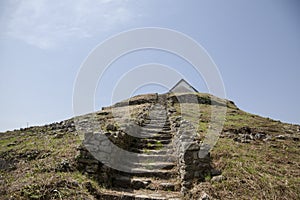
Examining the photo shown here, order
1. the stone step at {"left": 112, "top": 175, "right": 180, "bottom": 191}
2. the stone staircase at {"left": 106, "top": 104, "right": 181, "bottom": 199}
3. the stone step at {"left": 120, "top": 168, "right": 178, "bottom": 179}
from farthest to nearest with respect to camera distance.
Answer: the stone step at {"left": 120, "top": 168, "right": 178, "bottom": 179}
the stone step at {"left": 112, "top": 175, "right": 180, "bottom": 191}
the stone staircase at {"left": 106, "top": 104, "right": 181, "bottom": 199}

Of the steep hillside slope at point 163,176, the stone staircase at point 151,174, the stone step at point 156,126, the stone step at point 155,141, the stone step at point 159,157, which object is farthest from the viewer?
the stone step at point 156,126

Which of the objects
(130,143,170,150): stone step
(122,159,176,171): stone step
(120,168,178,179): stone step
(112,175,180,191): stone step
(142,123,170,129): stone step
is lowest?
(112,175,180,191): stone step

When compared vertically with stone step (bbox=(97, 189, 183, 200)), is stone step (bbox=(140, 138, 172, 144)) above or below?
above

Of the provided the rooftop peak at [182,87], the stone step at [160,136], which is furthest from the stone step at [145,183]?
the rooftop peak at [182,87]

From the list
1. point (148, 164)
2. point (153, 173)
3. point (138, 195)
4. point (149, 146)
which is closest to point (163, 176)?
point (153, 173)

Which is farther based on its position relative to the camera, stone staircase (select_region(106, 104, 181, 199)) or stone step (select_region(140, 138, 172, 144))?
stone step (select_region(140, 138, 172, 144))

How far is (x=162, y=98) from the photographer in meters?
29.3

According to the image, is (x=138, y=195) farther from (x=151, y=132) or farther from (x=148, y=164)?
(x=151, y=132)

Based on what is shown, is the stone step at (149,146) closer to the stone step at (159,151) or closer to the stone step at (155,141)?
the stone step at (155,141)

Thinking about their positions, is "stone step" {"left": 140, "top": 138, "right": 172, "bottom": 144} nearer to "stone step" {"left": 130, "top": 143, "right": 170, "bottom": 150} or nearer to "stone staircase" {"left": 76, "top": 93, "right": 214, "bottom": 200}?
"stone step" {"left": 130, "top": 143, "right": 170, "bottom": 150}

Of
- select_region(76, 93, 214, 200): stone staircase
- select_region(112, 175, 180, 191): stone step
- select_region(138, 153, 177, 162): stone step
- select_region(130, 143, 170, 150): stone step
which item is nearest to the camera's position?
select_region(76, 93, 214, 200): stone staircase

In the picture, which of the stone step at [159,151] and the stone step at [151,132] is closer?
the stone step at [159,151]

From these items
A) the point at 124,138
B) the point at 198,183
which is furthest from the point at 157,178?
the point at 124,138

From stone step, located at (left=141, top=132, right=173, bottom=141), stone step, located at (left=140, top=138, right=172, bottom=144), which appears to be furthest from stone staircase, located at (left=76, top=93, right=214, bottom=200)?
stone step, located at (left=141, top=132, right=173, bottom=141)
